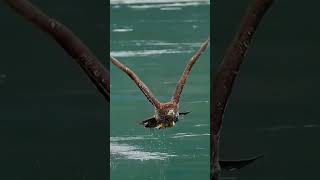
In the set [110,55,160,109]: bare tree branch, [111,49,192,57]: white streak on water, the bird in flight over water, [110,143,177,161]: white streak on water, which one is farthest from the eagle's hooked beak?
[111,49,192,57]: white streak on water

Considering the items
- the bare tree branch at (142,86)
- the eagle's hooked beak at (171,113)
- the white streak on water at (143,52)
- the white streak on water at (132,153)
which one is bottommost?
Result: the white streak on water at (132,153)

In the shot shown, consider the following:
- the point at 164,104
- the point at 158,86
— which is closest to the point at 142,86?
the point at 158,86
